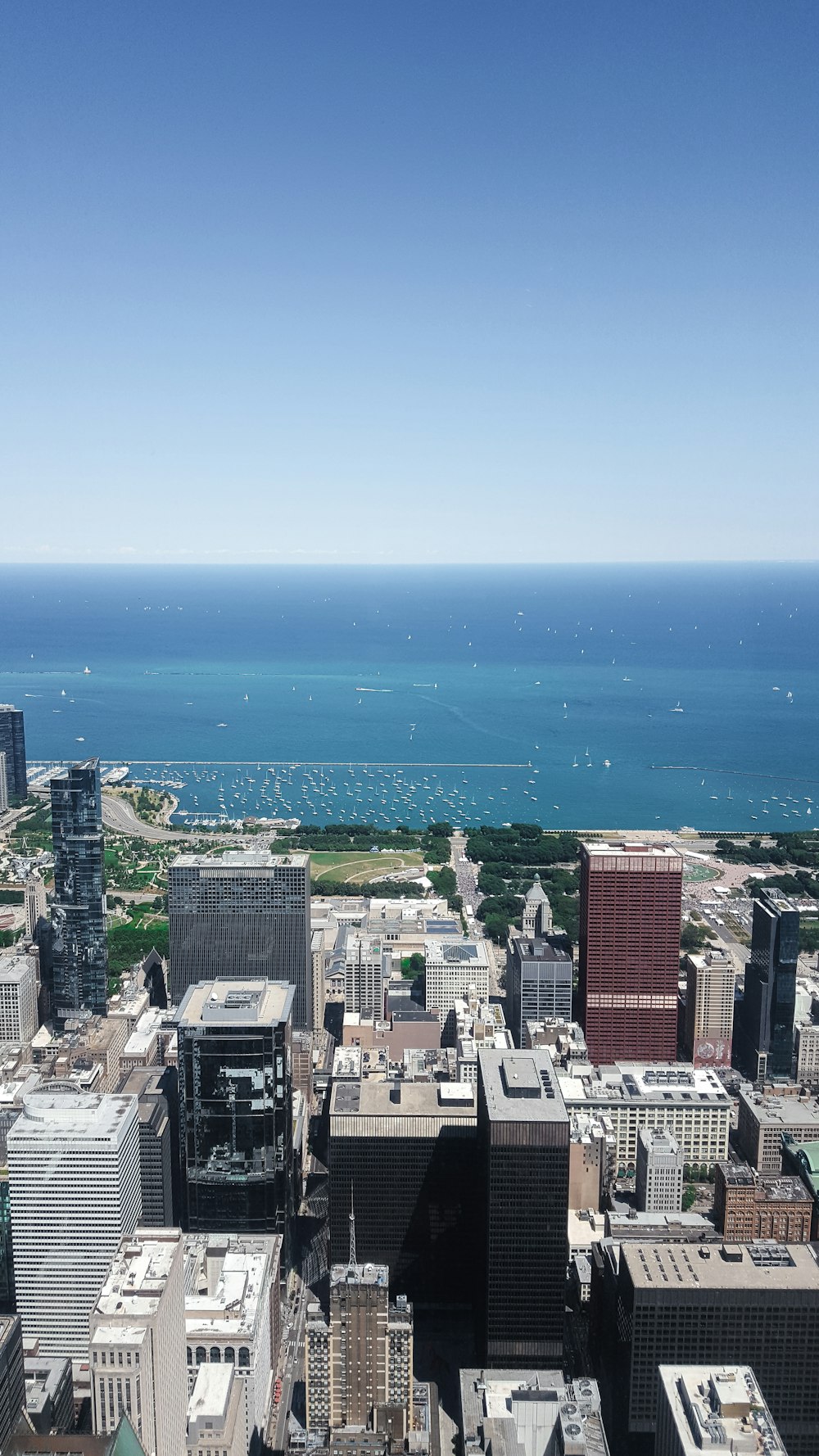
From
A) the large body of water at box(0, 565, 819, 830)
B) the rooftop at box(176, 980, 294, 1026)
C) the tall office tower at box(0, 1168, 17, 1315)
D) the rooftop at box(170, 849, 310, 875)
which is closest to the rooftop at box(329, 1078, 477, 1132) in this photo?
the rooftop at box(176, 980, 294, 1026)

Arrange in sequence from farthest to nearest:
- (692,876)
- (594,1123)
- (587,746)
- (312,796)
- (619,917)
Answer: (587,746) → (312,796) → (692,876) → (619,917) → (594,1123)

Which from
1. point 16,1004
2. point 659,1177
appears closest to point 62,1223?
point 659,1177

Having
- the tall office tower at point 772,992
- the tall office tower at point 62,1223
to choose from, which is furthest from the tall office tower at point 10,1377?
the tall office tower at point 772,992

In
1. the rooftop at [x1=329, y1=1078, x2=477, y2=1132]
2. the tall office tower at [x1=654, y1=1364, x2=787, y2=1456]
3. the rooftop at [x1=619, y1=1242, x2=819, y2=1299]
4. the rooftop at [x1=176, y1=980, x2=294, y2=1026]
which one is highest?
the rooftop at [x1=176, y1=980, x2=294, y2=1026]

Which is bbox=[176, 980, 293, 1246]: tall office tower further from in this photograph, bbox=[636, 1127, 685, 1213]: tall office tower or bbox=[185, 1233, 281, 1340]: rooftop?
bbox=[636, 1127, 685, 1213]: tall office tower

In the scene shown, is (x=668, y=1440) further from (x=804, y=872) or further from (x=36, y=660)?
(x=36, y=660)

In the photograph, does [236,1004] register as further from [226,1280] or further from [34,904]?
[34,904]

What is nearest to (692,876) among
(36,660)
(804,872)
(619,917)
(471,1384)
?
(804,872)
